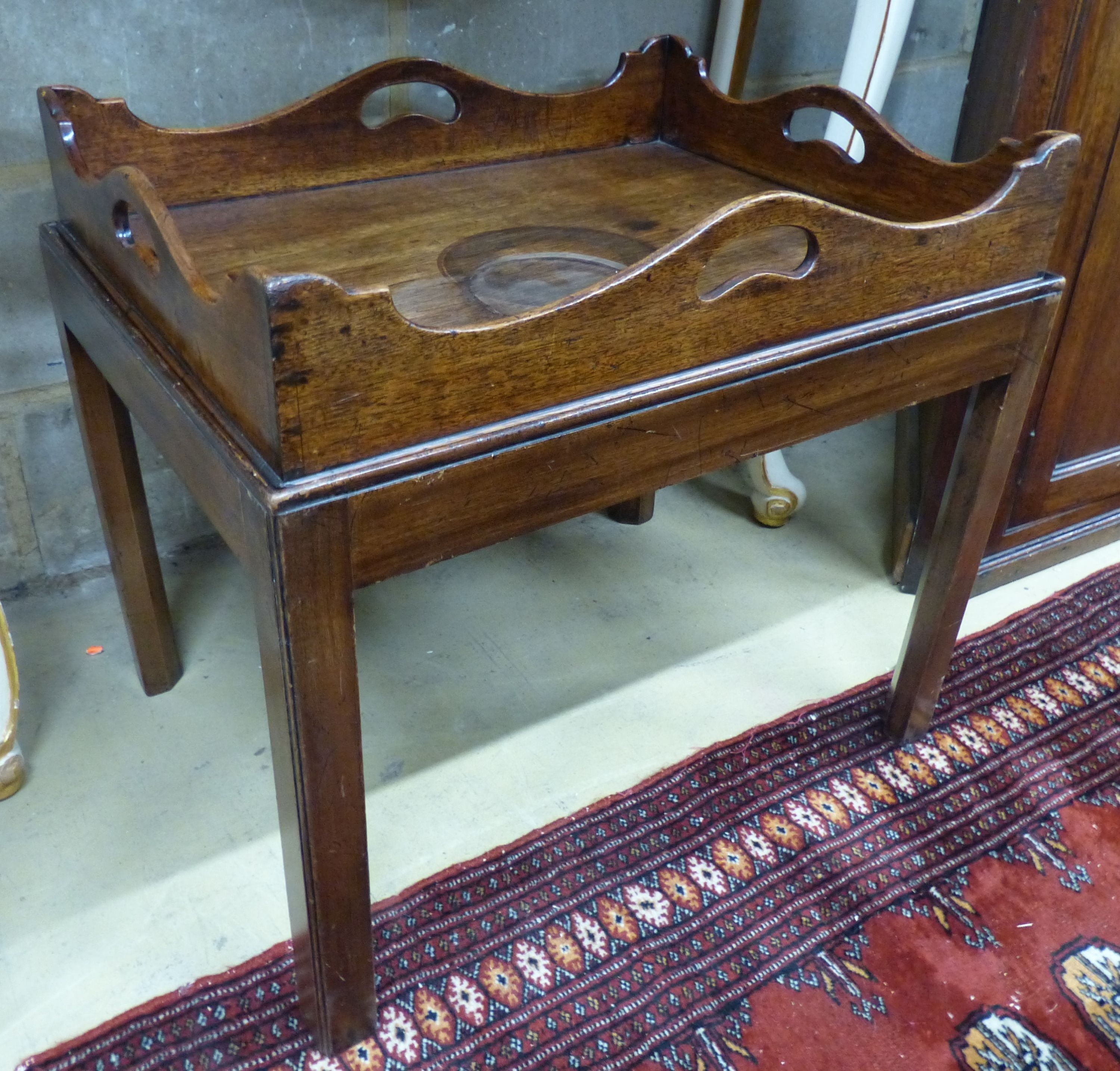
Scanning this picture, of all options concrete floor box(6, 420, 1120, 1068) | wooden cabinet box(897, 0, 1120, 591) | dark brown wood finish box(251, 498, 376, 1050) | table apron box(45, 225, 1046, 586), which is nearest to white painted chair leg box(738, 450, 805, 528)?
concrete floor box(6, 420, 1120, 1068)

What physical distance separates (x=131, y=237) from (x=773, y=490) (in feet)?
3.52

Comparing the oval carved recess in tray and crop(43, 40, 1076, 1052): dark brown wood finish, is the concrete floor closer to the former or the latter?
crop(43, 40, 1076, 1052): dark brown wood finish

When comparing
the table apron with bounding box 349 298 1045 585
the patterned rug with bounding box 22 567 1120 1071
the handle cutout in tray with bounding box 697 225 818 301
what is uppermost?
the handle cutout in tray with bounding box 697 225 818 301

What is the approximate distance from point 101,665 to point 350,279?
0.71 m

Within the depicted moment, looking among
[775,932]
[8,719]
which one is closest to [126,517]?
[8,719]

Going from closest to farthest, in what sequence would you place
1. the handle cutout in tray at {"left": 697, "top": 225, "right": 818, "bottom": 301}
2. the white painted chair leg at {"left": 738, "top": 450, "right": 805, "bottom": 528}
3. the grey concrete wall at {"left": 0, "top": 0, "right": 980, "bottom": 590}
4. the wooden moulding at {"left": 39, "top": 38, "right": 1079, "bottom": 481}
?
1. the wooden moulding at {"left": 39, "top": 38, "right": 1079, "bottom": 481}
2. the handle cutout in tray at {"left": 697, "top": 225, "right": 818, "bottom": 301}
3. the grey concrete wall at {"left": 0, "top": 0, "right": 980, "bottom": 590}
4. the white painted chair leg at {"left": 738, "top": 450, "right": 805, "bottom": 528}

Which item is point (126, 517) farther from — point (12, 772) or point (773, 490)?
point (773, 490)

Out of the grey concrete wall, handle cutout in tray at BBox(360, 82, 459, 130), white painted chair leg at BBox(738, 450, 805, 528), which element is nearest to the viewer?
the grey concrete wall

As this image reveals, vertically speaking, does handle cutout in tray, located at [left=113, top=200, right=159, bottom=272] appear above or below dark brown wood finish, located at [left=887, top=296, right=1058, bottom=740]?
above

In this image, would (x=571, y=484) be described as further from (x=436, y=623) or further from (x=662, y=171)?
(x=436, y=623)

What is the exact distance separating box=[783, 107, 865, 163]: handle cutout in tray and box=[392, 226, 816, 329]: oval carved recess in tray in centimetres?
19

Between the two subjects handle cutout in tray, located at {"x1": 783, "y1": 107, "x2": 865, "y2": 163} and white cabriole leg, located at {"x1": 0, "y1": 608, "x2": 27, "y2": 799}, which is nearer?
white cabriole leg, located at {"x1": 0, "y1": 608, "x2": 27, "y2": 799}

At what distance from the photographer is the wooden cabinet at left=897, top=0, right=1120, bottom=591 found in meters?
1.22

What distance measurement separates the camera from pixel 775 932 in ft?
3.55
